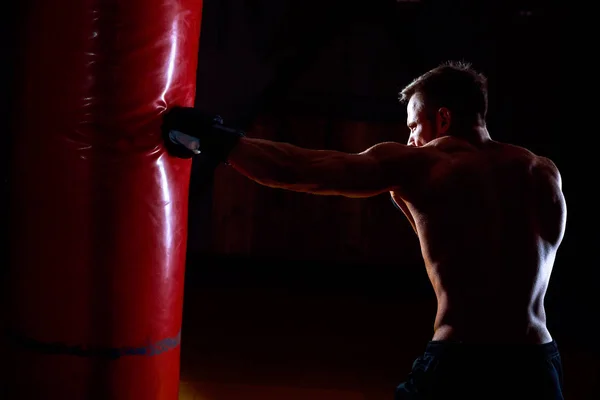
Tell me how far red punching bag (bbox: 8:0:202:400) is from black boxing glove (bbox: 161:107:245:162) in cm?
3

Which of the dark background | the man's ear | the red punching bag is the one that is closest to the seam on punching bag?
the red punching bag

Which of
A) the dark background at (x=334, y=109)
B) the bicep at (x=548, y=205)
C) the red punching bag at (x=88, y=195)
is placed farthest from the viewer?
the dark background at (x=334, y=109)

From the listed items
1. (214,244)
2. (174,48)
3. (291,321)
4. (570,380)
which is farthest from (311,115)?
(174,48)

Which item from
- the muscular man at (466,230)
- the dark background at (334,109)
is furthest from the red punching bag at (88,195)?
the dark background at (334,109)

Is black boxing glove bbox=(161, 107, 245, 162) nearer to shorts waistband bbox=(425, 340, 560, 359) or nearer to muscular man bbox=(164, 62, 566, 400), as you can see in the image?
muscular man bbox=(164, 62, 566, 400)

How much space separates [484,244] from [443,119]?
382 millimetres

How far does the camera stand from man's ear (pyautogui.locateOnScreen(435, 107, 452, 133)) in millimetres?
1367

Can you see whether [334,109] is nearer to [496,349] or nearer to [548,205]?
[548,205]

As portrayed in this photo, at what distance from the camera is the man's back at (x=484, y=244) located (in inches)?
47.4

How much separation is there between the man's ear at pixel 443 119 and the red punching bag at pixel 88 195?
2.46 feet

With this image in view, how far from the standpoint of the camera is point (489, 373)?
1.17 meters

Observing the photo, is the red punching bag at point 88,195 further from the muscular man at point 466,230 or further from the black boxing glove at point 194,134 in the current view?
the muscular man at point 466,230

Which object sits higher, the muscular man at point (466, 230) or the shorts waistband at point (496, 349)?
the muscular man at point (466, 230)

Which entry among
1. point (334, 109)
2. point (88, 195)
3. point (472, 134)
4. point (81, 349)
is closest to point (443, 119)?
point (472, 134)
